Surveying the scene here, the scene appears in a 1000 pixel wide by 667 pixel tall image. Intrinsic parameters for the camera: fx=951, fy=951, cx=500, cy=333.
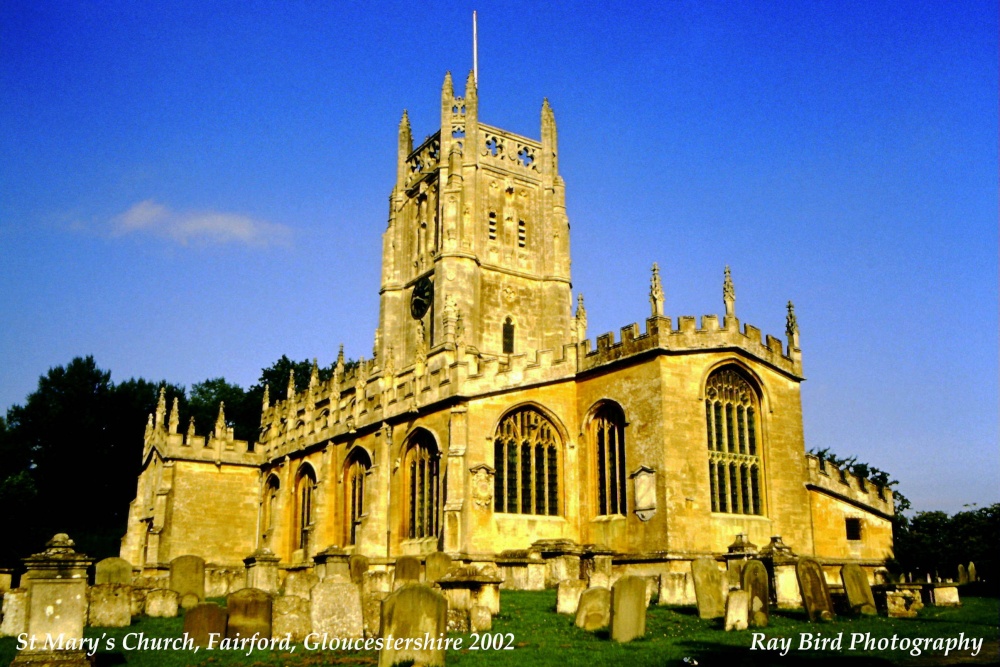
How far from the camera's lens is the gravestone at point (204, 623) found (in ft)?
51.6

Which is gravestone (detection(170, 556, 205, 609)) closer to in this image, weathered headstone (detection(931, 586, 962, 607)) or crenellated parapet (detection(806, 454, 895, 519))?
weathered headstone (detection(931, 586, 962, 607))

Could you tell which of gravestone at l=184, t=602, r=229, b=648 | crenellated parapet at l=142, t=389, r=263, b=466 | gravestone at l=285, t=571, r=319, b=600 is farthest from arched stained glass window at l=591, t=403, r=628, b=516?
crenellated parapet at l=142, t=389, r=263, b=466

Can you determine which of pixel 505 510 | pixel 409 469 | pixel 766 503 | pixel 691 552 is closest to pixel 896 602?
pixel 691 552

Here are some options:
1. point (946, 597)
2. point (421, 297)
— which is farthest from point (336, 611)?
point (421, 297)

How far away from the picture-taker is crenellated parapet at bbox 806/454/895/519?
30.0 metres

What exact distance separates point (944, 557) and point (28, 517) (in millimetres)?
37781

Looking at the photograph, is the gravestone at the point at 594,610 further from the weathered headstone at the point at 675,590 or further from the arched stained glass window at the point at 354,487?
the arched stained glass window at the point at 354,487

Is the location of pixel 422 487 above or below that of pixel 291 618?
above

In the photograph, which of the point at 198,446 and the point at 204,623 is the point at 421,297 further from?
the point at 204,623

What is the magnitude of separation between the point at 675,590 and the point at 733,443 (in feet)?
27.4

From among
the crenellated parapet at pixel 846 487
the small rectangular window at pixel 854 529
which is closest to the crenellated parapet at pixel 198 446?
the crenellated parapet at pixel 846 487

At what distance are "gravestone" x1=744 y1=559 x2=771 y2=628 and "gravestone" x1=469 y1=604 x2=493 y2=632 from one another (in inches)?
181

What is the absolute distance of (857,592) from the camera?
18.3m

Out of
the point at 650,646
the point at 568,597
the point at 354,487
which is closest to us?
the point at 650,646
